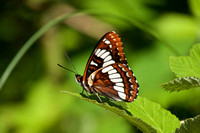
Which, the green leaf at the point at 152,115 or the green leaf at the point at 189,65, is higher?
the green leaf at the point at 189,65

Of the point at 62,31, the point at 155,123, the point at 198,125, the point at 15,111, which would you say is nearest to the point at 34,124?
the point at 15,111

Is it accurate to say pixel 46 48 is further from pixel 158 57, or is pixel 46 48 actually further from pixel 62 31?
pixel 158 57

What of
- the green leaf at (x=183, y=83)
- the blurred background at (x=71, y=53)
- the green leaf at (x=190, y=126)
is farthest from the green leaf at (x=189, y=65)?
the blurred background at (x=71, y=53)

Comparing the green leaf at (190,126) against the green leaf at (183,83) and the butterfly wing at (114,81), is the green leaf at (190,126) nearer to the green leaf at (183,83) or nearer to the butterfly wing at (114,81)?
the green leaf at (183,83)

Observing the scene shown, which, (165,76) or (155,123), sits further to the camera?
(165,76)

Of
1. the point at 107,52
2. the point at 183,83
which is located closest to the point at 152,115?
the point at 183,83

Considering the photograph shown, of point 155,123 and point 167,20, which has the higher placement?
point 167,20

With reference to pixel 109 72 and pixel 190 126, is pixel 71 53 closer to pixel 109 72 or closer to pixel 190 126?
pixel 109 72
